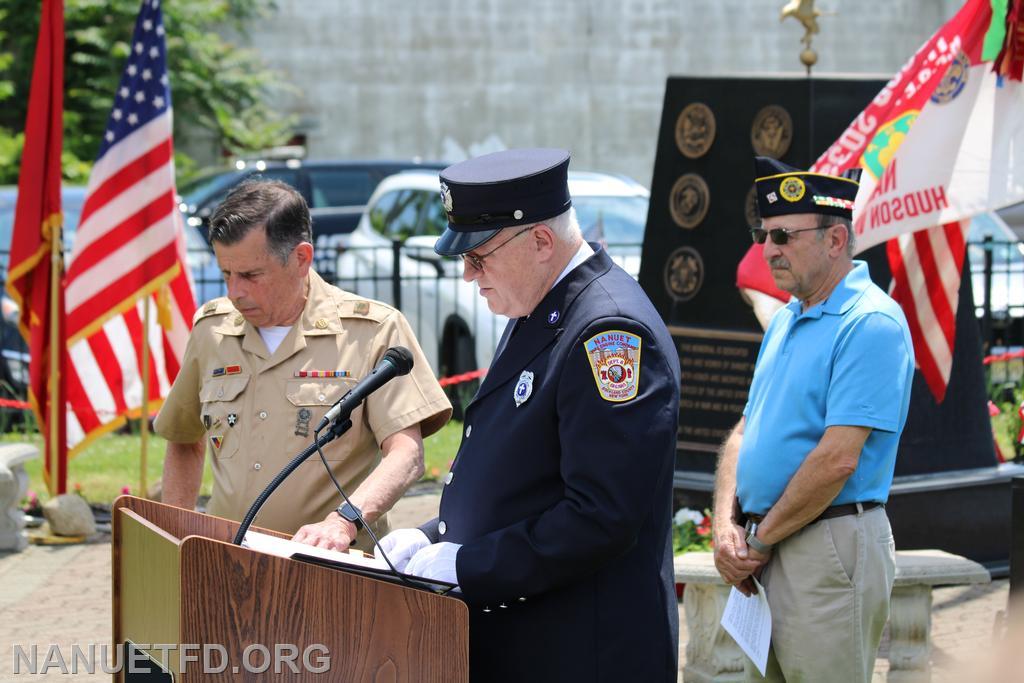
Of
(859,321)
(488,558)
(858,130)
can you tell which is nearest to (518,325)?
(488,558)

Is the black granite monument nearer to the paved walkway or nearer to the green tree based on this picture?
the paved walkway

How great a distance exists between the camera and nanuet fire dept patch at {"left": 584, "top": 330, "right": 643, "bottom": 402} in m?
2.62

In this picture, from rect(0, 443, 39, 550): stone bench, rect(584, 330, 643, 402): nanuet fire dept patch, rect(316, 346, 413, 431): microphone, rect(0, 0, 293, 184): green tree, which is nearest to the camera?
rect(584, 330, 643, 402): nanuet fire dept patch

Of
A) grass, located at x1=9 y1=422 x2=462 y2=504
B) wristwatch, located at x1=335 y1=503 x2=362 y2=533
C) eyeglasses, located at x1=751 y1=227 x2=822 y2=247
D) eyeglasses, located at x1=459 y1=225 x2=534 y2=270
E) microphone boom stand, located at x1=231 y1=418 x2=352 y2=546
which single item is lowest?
grass, located at x1=9 y1=422 x2=462 y2=504

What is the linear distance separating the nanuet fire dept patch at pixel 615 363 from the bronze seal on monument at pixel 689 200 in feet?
14.6

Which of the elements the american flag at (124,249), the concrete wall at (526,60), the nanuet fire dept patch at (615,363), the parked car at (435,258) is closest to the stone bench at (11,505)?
the american flag at (124,249)

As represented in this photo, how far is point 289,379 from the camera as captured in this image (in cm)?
373

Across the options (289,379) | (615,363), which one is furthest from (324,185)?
(615,363)

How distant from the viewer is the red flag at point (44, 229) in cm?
778

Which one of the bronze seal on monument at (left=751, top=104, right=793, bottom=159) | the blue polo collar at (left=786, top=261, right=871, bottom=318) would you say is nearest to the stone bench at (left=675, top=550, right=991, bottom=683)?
the blue polo collar at (left=786, top=261, right=871, bottom=318)

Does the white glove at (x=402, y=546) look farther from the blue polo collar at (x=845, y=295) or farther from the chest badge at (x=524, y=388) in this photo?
the blue polo collar at (x=845, y=295)

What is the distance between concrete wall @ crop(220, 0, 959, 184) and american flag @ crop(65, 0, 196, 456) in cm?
1595

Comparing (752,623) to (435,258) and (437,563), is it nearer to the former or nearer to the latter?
(437,563)

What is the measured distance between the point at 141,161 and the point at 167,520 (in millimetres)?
5442
